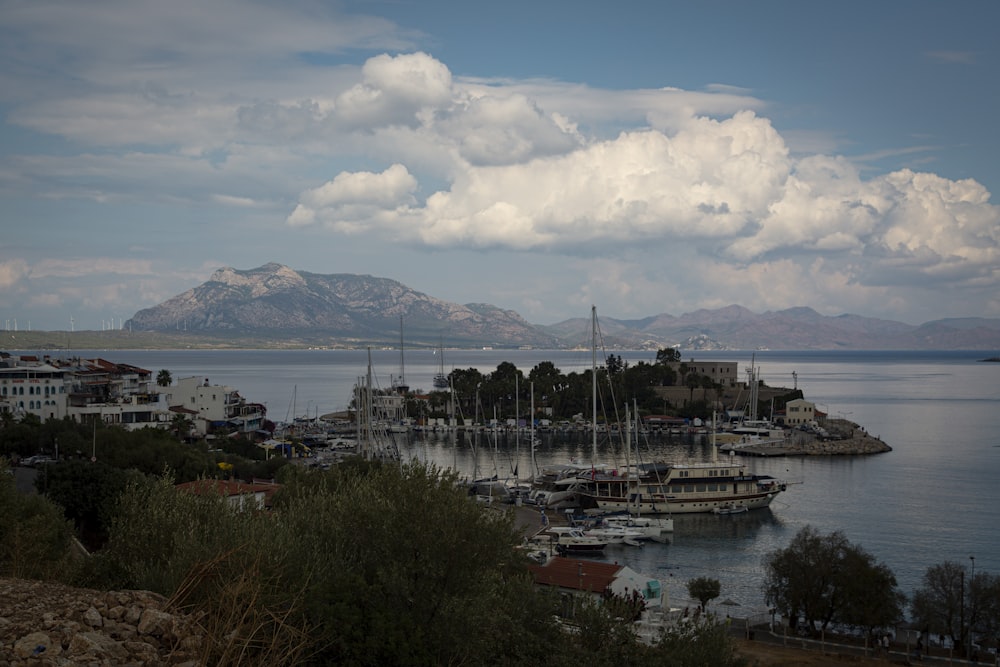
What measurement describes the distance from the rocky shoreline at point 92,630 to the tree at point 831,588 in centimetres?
2007

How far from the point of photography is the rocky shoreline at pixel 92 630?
7.68 metres

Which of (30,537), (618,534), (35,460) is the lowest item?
(618,534)

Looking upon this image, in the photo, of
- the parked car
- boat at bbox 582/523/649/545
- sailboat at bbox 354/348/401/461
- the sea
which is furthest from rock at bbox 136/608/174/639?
sailboat at bbox 354/348/401/461

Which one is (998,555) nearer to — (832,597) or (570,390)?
(832,597)

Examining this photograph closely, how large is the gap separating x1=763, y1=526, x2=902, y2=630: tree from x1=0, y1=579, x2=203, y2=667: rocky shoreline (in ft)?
65.8

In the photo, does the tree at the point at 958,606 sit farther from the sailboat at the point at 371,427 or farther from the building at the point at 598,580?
the sailboat at the point at 371,427

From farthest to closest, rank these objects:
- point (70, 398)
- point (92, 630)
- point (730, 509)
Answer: point (70, 398) < point (730, 509) < point (92, 630)

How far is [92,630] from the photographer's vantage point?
8.21 metres

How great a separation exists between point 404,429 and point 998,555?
5804cm

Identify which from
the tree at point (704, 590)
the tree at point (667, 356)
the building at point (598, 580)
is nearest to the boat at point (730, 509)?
the tree at point (704, 590)

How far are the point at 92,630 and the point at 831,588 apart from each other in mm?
21520

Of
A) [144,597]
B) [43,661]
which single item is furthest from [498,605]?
[43,661]

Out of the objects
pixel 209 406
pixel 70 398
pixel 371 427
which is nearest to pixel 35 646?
pixel 371 427

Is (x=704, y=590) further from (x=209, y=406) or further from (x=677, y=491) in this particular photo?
(x=209, y=406)
